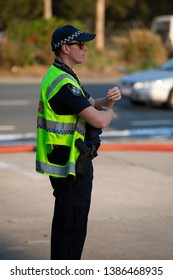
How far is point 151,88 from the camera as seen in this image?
18.7 metres

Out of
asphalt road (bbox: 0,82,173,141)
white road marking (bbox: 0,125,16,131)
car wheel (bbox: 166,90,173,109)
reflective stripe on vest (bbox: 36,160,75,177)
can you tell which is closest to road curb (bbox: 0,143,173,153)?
asphalt road (bbox: 0,82,173,141)

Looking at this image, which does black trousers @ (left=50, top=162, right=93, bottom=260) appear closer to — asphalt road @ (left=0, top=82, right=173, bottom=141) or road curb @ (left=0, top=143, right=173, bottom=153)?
road curb @ (left=0, top=143, right=173, bottom=153)

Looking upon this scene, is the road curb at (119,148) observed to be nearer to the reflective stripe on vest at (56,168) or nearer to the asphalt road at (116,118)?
the asphalt road at (116,118)

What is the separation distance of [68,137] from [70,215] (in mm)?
491

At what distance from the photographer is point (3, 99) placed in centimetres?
2127

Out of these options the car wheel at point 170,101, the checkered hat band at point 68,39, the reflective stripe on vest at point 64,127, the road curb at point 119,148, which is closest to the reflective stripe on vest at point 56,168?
the reflective stripe on vest at point 64,127

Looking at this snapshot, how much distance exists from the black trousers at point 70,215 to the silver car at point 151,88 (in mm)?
13594

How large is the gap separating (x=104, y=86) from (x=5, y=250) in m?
19.1

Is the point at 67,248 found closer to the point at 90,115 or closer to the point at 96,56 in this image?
the point at 90,115

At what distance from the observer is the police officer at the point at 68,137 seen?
16.7 ft

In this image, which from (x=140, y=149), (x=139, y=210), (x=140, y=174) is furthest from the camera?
(x=140, y=149)

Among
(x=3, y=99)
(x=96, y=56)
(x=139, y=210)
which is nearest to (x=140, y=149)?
(x=139, y=210)

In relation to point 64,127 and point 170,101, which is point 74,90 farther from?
point 170,101

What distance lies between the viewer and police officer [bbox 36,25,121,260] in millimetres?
5102
